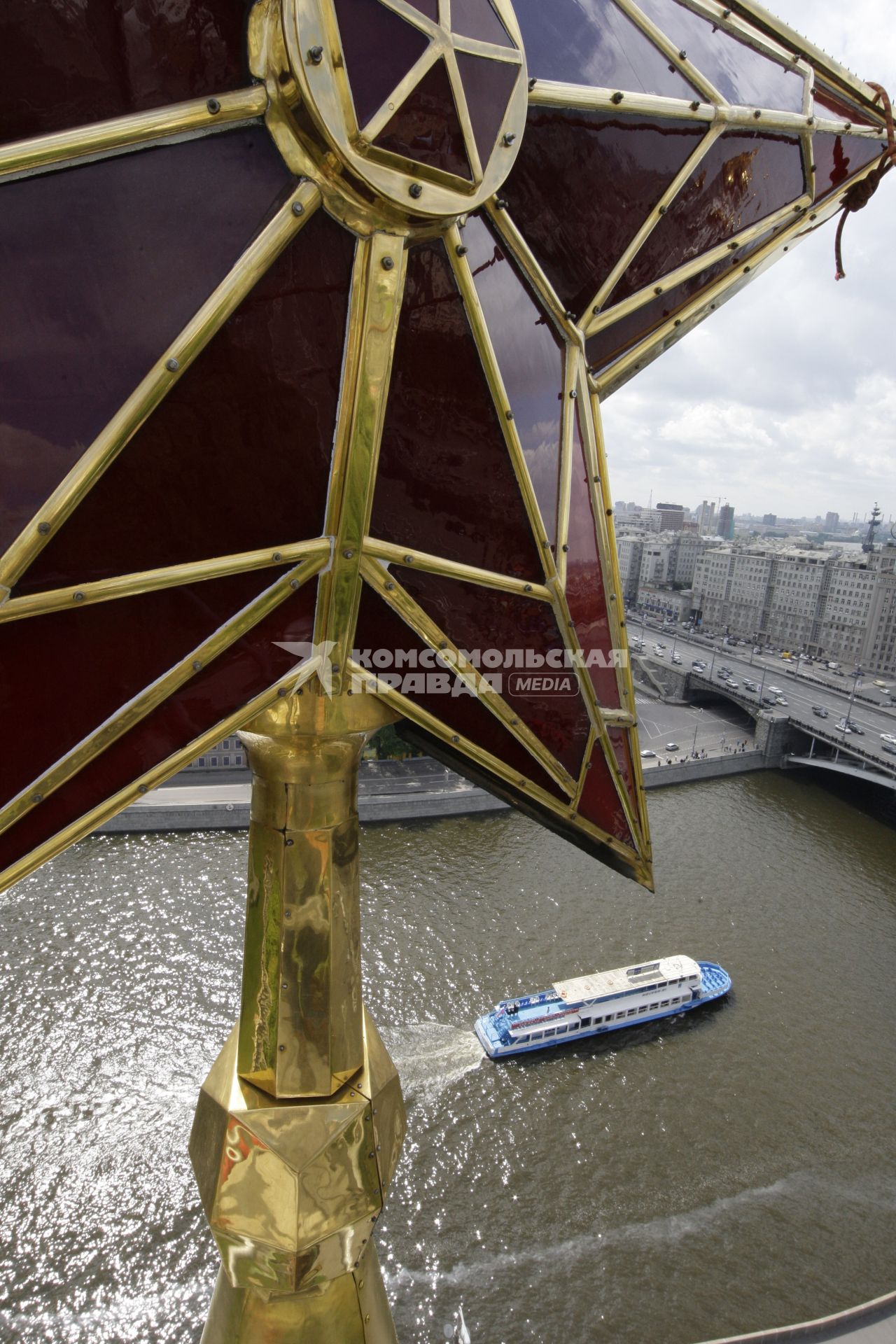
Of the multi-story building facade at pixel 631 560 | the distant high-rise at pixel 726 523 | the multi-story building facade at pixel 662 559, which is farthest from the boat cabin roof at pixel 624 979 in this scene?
the distant high-rise at pixel 726 523

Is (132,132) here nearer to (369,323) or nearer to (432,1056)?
(369,323)

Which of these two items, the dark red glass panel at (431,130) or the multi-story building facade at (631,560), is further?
the multi-story building facade at (631,560)

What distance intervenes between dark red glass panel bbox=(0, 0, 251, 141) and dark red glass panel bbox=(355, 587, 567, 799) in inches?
41.8

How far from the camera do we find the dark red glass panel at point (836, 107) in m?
2.69

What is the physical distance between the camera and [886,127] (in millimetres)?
2865

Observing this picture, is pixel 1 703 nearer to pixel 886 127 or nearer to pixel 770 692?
pixel 886 127

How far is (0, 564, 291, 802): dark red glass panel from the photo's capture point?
154cm

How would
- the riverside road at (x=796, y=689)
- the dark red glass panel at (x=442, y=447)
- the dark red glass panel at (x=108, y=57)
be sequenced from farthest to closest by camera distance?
the riverside road at (x=796, y=689) < the dark red glass panel at (x=442, y=447) < the dark red glass panel at (x=108, y=57)

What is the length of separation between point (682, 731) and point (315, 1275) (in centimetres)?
3212

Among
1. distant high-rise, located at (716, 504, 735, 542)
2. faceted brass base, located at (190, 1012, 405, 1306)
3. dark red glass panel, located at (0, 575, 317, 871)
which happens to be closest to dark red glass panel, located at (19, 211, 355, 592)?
dark red glass panel, located at (0, 575, 317, 871)

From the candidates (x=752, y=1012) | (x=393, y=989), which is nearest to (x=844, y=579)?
(x=752, y=1012)

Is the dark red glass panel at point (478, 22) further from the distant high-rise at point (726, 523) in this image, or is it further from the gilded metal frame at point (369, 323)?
the distant high-rise at point (726, 523)

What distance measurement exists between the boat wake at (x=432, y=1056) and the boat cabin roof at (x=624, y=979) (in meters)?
2.00

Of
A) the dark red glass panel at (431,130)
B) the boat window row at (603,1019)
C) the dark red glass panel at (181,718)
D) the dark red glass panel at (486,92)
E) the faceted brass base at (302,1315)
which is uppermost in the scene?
the dark red glass panel at (486,92)
